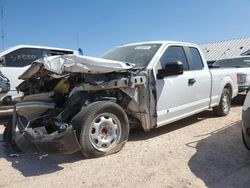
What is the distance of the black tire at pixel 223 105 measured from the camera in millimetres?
7914

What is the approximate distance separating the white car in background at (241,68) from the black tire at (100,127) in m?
5.17

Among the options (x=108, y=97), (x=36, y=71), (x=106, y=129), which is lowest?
(x=106, y=129)

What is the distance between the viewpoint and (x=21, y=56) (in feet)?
28.6

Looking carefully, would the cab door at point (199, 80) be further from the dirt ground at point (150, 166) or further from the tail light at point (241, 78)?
the tail light at point (241, 78)

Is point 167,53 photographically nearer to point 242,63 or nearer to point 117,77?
point 117,77

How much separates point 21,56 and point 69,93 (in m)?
3.93

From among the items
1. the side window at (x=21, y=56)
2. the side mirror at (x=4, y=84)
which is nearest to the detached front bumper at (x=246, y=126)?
the side mirror at (x=4, y=84)

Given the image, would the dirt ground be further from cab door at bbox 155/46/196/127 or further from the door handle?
the door handle

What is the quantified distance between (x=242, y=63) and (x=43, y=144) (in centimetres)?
902

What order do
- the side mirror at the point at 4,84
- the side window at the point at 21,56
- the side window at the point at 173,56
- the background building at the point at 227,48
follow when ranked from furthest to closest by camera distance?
the background building at the point at 227,48, the side window at the point at 21,56, the side mirror at the point at 4,84, the side window at the point at 173,56

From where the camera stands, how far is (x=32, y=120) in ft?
17.0

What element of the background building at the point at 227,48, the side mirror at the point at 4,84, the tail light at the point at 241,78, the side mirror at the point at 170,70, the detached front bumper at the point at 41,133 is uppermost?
the side mirror at the point at 170,70

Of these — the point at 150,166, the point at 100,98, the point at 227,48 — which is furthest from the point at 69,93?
the point at 227,48

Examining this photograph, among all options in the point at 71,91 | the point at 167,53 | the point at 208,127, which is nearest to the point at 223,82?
the point at 208,127
